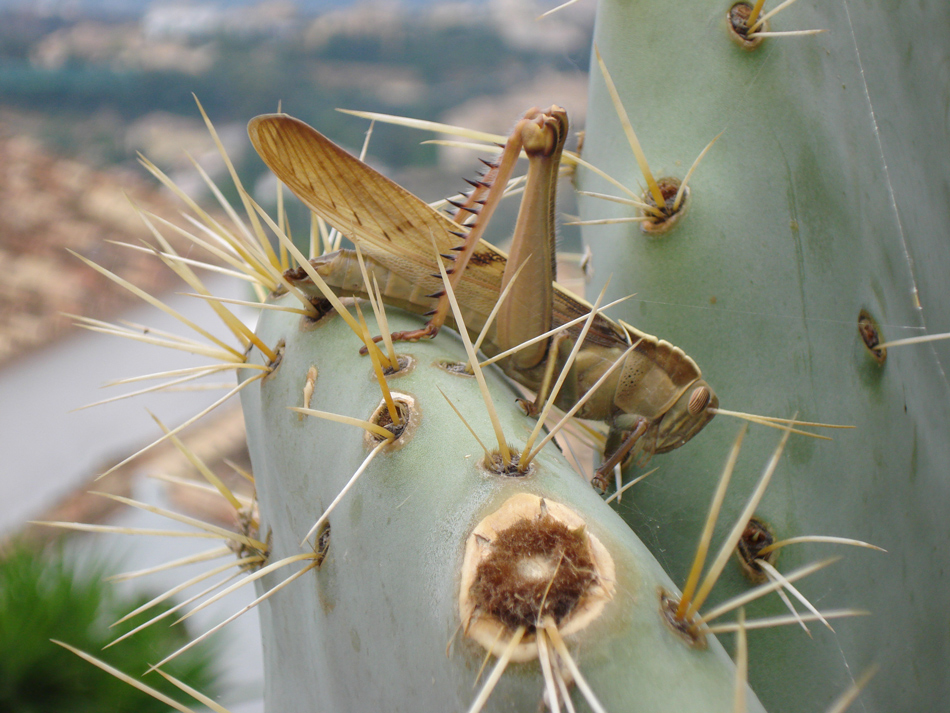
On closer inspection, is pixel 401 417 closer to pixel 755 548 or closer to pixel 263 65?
pixel 755 548

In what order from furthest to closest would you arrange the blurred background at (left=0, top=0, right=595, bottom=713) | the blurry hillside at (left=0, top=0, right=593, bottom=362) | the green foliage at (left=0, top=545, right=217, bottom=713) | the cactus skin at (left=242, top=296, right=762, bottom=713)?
1. the blurry hillside at (left=0, top=0, right=593, bottom=362)
2. the blurred background at (left=0, top=0, right=595, bottom=713)
3. the green foliage at (left=0, top=545, right=217, bottom=713)
4. the cactus skin at (left=242, top=296, right=762, bottom=713)

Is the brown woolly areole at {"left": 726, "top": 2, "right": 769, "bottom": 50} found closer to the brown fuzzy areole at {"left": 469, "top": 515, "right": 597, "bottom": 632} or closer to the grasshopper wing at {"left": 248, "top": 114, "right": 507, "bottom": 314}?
the grasshopper wing at {"left": 248, "top": 114, "right": 507, "bottom": 314}

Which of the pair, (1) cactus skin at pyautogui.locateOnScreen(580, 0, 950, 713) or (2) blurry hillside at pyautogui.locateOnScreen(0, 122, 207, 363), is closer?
(1) cactus skin at pyautogui.locateOnScreen(580, 0, 950, 713)

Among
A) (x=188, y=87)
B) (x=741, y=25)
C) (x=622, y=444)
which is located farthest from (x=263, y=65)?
(x=622, y=444)

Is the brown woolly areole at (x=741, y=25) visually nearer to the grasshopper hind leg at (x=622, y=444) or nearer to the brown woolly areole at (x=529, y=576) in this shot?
the grasshopper hind leg at (x=622, y=444)

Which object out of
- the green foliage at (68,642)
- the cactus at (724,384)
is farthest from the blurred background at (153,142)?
the cactus at (724,384)

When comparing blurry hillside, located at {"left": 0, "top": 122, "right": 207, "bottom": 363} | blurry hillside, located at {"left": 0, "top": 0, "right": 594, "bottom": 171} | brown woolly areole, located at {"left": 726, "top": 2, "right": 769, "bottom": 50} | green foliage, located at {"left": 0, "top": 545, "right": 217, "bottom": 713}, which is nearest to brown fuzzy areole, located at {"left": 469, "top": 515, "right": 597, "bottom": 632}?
brown woolly areole, located at {"left": 726, "top": 2, "right": 769, "bottom": 50}

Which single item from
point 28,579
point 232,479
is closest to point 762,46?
point 28,579
